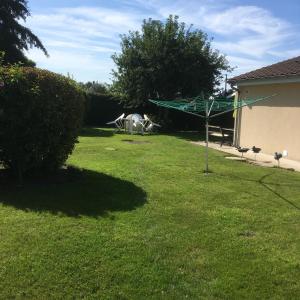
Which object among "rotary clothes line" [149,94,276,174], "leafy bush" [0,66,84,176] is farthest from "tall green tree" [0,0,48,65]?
"leafy bush" [0,66,84,176]

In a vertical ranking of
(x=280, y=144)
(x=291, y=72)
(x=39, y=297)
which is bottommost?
(x=39, y=297)

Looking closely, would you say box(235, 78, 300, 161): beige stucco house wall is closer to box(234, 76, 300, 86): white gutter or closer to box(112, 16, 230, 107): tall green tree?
box(234, 76, 300, 86): white gutter

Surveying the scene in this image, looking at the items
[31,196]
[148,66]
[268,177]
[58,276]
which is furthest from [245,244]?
[148,66]

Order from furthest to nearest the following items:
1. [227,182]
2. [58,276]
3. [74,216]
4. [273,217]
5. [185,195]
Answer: [227,182] → [185,195] → [273,217] → [74,216] → [58,276]

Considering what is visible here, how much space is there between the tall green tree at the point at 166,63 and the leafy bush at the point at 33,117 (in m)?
17.4

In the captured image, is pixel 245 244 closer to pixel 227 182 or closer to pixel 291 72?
pixel 227 182

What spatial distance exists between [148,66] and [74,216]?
20.6 metres

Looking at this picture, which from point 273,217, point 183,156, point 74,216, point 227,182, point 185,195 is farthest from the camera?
point 183,156

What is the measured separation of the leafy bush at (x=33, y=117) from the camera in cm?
778

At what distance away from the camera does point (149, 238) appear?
572 centimetres

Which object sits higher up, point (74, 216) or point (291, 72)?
point (291, 72)

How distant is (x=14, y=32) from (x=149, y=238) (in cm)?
2678

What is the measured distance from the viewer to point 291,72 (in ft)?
46.9

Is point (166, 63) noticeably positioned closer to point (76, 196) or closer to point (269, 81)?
point (269, 81)
